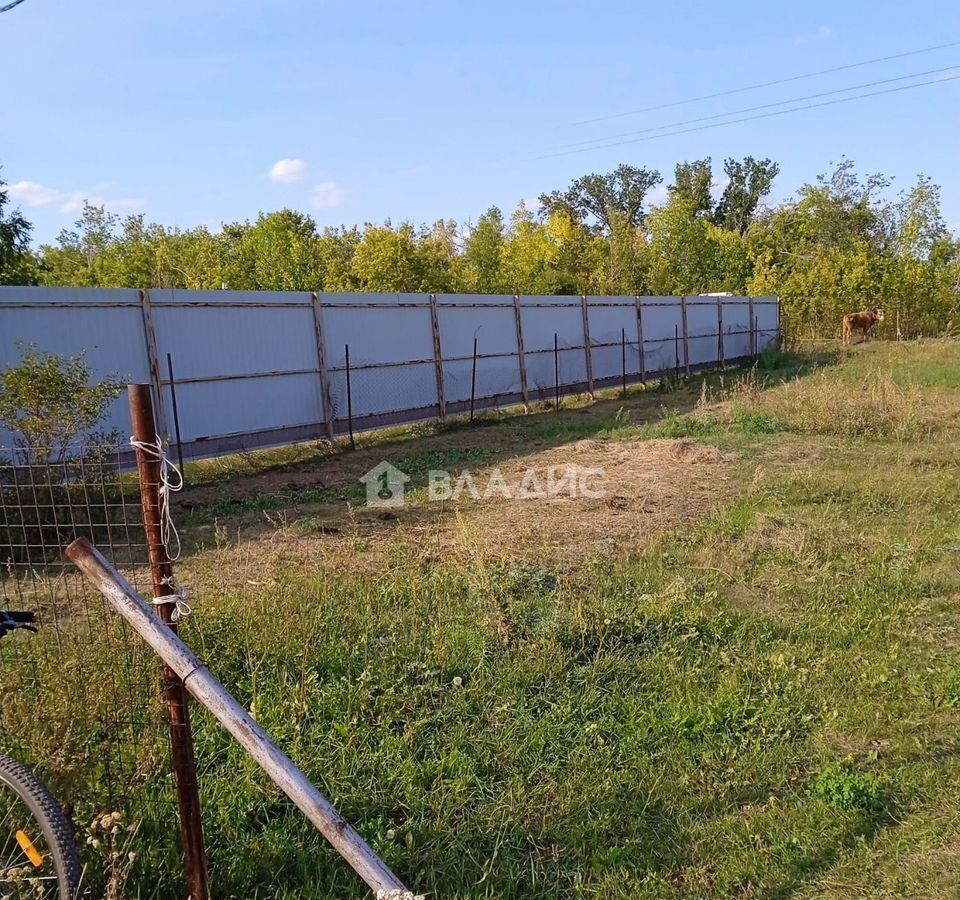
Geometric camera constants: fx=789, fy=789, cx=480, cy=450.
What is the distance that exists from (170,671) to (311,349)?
9909mm

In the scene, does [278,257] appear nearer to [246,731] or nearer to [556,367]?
[556,367]

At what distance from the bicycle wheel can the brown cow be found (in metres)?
28.4

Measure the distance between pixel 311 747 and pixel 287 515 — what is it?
4440 mm

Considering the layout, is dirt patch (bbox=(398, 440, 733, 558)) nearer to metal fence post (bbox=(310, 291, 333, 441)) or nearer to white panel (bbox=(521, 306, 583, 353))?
metal fence post (bbox=(310, 291, 333, 441))

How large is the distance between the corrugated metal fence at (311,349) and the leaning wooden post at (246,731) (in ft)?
23.3

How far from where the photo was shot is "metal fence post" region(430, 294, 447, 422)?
46.1 feet

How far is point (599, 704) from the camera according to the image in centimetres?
354

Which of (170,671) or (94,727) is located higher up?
Answer: (170,671)

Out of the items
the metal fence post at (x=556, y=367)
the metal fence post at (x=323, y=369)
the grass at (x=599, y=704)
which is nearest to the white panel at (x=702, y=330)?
the metal fence post at (x=556, y=367)

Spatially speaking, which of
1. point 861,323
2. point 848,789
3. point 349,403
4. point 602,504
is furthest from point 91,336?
point 861,323

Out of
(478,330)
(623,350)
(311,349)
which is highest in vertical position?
(478,330)

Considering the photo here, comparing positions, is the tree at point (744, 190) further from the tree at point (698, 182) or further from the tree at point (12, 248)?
the tree at point (12, 248)

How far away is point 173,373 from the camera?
9.79 meters

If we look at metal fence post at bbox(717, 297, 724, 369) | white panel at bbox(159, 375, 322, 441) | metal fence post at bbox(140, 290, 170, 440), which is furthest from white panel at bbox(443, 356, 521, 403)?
metal fence post at bbox(717, 297, 724, 369)
